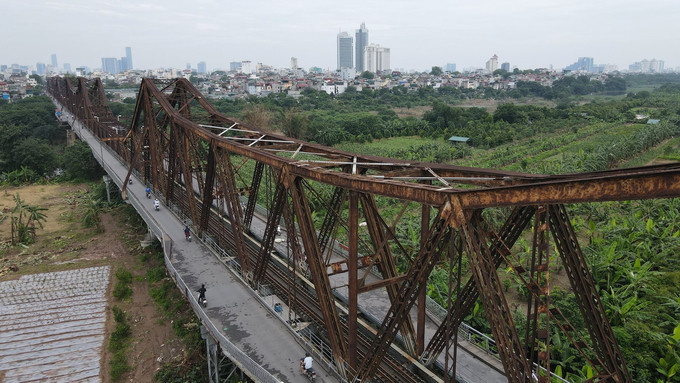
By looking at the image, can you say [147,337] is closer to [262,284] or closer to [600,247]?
[262,284]

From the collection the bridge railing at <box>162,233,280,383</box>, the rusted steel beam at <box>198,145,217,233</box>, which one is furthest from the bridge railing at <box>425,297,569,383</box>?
the rusted steel beam at <box>198,145,217,233</box>

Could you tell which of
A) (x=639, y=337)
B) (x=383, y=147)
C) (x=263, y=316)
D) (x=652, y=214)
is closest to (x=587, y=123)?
(x=383, y=147)

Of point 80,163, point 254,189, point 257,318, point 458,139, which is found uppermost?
point 254,189

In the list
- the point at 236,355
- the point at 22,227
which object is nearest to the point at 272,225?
the point at 236,355

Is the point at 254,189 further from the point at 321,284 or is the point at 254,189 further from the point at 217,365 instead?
the point at 321,284

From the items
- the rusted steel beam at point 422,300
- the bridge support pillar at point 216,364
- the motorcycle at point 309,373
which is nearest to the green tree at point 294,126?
the bridge support pillar at point 216,364

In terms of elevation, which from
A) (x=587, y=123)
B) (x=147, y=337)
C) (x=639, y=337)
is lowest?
(x=147, y=337)
